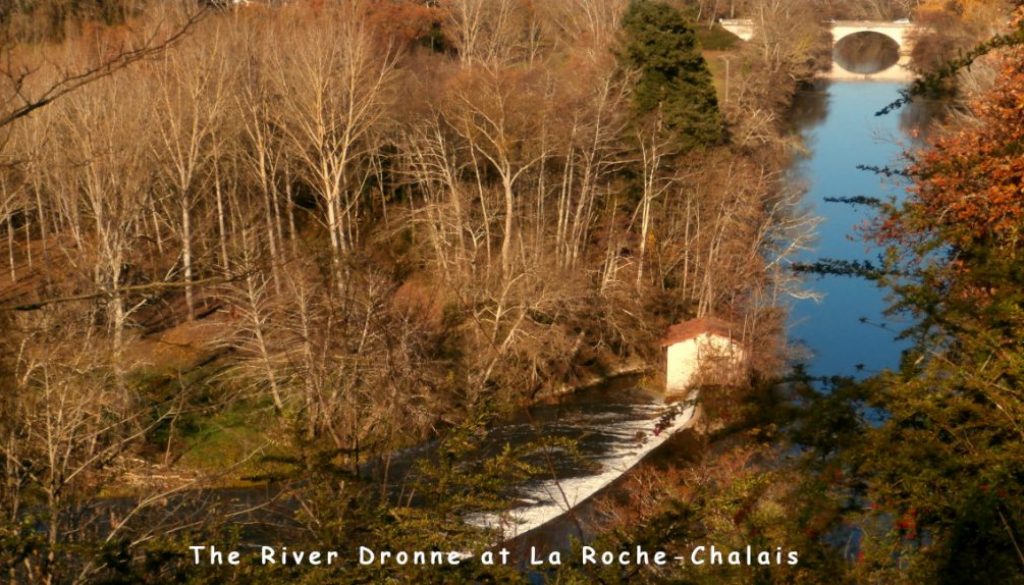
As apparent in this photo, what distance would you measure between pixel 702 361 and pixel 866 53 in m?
46.0

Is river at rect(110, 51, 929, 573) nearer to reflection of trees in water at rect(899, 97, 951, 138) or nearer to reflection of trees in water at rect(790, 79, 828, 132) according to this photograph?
reflection of trees in water at rect(899, 97, 951, 138)

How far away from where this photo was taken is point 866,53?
2180 inches

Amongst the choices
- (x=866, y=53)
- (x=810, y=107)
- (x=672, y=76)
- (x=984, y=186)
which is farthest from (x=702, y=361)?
(x=866, y=53)

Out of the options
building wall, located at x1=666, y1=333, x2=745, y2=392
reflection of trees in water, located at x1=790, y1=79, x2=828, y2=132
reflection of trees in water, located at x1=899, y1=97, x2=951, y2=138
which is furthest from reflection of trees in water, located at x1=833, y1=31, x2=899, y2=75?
building wall, located at x1=666, y1=333, x2=745, y2=392

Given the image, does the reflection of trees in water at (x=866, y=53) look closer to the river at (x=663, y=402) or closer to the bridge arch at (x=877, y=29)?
the bridge arch at (x=877, y=29)

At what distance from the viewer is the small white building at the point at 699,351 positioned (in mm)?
14789

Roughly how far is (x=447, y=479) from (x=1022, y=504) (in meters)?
2.61

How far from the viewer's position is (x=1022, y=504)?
4.14 meters

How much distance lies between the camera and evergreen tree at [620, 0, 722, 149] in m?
23.5

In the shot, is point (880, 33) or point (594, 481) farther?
point (880, 33)

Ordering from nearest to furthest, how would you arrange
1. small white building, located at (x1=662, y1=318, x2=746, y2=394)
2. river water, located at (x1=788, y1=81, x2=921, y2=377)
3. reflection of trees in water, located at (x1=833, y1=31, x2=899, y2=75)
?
small white building, located at (x1=662, y1=318, x2=746, y2=394)
river water, located at (x1=788, y1=81, x2=921, y2=377)
reflection of trees in water, located at (x1=833, y1=31, x2=899, y2=75)

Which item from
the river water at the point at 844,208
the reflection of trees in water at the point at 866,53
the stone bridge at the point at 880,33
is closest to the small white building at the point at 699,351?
the river water at the point at 844,208

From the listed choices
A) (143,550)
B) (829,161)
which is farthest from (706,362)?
(829,161)

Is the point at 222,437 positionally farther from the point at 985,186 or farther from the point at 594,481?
the point at 985,186
